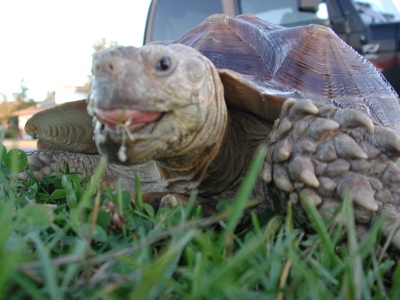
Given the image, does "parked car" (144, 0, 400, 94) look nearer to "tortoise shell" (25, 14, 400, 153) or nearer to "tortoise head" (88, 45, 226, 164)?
"tortoise shell" (25, 14, 400, 153)

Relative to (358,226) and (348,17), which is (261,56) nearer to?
(358,226)

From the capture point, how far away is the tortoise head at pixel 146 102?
1113 millimetres

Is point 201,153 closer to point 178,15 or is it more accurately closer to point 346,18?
point 346,18

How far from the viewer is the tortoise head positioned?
1113 millimetres

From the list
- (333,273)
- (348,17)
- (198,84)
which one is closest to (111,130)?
(198,84)

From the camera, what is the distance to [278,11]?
5.05 m

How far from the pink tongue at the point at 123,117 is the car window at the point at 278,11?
417 cm

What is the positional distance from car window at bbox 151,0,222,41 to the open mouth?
4.22 meters

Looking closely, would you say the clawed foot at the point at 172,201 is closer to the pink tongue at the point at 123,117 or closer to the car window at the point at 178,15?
the pink tongue at the point at 123,117

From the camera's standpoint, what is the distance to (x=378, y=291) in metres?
0.79

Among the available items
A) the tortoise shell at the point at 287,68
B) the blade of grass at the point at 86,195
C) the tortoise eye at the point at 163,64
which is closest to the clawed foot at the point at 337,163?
the tortoise shell at the point at 287,68

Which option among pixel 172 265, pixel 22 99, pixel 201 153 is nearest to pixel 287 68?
pixel 201 153

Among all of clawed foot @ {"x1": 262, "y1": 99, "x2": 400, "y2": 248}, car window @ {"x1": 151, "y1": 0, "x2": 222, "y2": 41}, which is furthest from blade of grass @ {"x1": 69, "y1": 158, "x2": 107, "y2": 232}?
car window @ {"x1": 151, "y1": 0, "x2": 222, "y2": 41}

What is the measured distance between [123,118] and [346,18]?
451 centimetres
